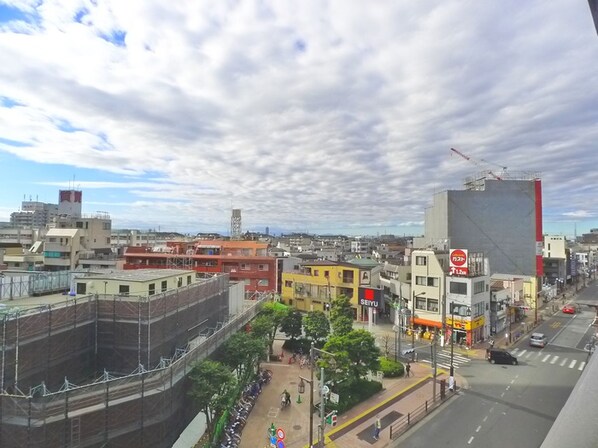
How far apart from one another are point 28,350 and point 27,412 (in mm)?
4136

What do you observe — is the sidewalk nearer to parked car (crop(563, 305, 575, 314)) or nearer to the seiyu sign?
the seiyu sign

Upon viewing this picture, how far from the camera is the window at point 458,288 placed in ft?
176

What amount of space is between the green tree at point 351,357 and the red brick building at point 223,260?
42795mm

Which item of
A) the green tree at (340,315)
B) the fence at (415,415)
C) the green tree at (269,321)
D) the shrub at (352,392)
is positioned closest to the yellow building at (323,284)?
the green tree at (340,315)

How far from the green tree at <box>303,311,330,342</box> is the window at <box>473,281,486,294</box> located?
23.9m

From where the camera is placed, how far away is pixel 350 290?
7081cm

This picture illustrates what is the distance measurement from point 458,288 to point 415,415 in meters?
27.9

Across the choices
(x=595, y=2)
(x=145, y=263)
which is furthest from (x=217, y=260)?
(x=595, y=2)

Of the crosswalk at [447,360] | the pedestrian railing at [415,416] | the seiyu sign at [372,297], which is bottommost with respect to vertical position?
the crosswalk at [447,360]

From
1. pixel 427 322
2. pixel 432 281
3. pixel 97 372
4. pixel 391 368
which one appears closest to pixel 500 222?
pixel 432 281

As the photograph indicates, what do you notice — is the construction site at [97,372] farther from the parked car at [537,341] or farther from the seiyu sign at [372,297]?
the parked car at [537,341]

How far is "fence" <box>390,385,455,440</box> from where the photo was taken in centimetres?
2823

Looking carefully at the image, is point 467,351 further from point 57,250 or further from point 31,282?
point 57,250

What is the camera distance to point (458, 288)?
5434cm
